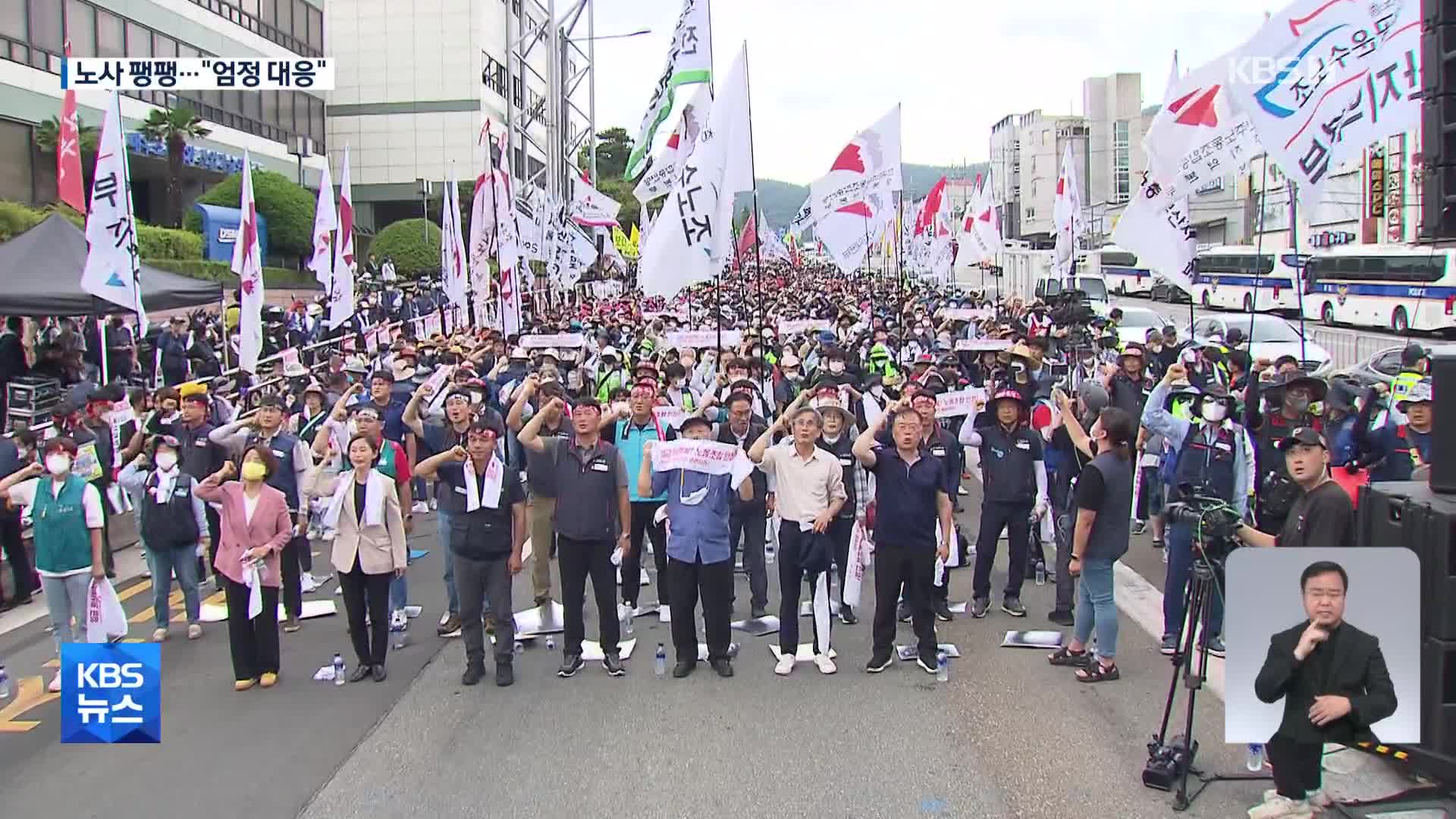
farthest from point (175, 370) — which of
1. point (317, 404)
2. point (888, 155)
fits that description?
point (888, 155)

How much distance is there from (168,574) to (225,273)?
2608cm

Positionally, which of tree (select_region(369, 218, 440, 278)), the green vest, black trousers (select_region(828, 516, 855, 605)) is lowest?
black trousers (select_region(828, 516, 855, 605))

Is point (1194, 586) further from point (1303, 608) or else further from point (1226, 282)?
point (1226, 282)

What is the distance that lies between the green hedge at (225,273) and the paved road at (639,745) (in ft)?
58.5

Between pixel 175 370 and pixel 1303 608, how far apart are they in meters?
18.2

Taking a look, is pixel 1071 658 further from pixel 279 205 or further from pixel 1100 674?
pixel 279 205

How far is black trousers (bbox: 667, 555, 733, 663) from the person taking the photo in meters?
7.86

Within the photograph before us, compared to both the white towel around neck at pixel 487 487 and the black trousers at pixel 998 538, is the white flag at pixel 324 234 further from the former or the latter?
the black trousers at pixel 998 538

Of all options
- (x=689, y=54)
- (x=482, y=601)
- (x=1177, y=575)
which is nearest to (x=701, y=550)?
(x=482, y=601)

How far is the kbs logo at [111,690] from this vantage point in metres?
4.91

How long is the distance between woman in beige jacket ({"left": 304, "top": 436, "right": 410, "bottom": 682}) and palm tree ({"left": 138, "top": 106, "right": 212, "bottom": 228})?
33471 mm

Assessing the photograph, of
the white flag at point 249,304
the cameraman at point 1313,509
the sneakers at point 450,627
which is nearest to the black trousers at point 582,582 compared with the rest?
the sneakers at point 450,627

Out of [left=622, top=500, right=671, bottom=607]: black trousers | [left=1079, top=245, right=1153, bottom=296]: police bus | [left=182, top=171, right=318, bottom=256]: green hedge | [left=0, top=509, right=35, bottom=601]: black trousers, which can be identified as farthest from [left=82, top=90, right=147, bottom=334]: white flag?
[left=1079, top=245, right=1153, bottom=296]: police bus

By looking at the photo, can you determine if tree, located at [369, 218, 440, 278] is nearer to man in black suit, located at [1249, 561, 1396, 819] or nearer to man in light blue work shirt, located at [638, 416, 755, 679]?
man in light blue work shirt, located at [638, 416, 755, 679]
